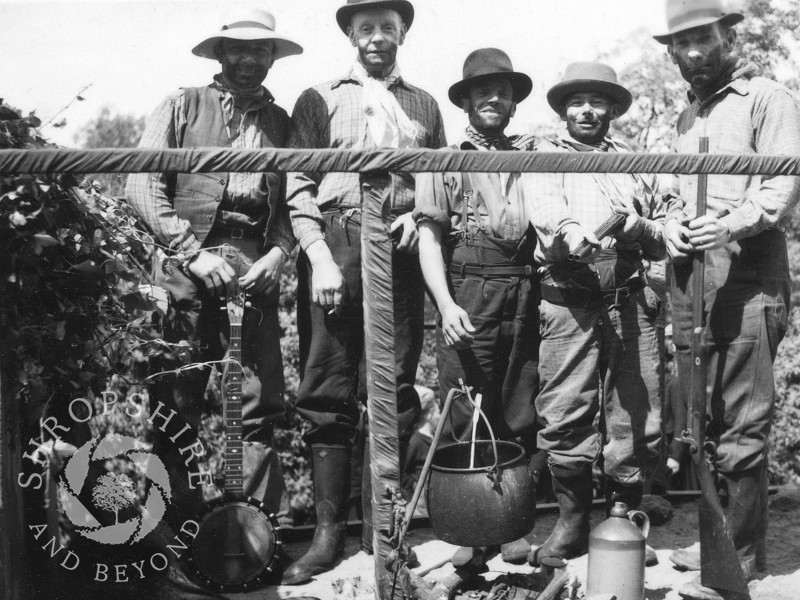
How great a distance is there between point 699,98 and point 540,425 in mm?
1692

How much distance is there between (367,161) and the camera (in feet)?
11.4

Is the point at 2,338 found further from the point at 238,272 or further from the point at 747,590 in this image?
the point at 747,590

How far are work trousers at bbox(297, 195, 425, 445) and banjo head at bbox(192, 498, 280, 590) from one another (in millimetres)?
585

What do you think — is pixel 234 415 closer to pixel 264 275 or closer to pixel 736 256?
pixel 264 275

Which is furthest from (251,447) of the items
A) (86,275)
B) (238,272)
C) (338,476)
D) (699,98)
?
(699,98)

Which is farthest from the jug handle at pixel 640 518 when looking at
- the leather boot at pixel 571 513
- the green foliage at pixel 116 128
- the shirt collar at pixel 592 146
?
the green foliage at pixel 116 128

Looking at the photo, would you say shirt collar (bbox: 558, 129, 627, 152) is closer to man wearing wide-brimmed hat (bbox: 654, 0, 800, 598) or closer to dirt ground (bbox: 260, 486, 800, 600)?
man wearing wide-brimmed hat (bbox: 654, 0, 800, 598)

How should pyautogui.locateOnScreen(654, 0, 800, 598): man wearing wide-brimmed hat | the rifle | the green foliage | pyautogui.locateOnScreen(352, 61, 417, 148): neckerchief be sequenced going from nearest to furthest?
the rifle < pyautogui.locateOnScreen(654, 0, 800, 598): man wearing wide-brimmed hat < pyautogui.locateOnScreen(352, 61, 417, 148): neckerchief < the green foliage

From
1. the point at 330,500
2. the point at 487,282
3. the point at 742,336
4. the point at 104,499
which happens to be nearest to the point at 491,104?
the point at 487,282

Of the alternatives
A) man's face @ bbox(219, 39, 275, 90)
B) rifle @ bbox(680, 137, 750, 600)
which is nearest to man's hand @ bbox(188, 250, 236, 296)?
man's face @ bbox(219, 39, 275, 90)

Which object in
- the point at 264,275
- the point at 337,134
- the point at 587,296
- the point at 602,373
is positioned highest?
the point at 337,134

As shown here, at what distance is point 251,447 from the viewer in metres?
4.64

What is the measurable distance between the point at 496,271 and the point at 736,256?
41.6 inches

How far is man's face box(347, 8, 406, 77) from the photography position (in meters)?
5.07
